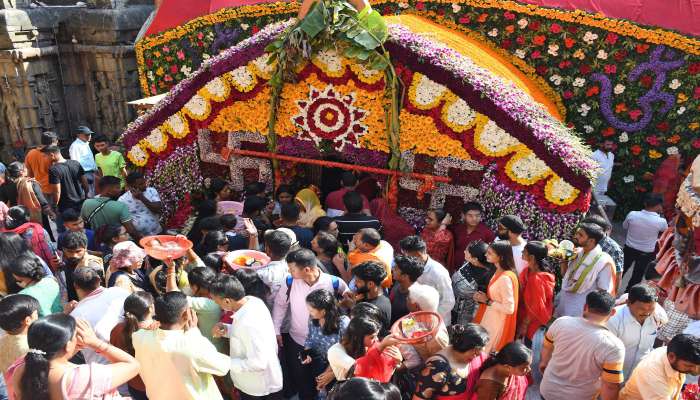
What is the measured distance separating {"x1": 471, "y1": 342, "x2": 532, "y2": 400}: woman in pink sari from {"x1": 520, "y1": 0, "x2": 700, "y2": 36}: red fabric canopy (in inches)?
295

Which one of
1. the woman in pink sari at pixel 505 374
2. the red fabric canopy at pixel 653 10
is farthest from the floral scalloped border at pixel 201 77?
the woman in pink sari at pixel 505 374

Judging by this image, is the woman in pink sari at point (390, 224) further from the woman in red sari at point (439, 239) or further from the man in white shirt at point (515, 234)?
the man in white shirt at point (515, 234)

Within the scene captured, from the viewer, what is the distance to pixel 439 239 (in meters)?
6.68

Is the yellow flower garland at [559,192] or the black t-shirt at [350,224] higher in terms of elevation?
the yellow flower garland at [559,192]

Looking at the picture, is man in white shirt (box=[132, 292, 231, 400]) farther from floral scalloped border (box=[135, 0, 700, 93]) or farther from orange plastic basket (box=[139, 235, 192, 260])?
floral scalloped border (box=[135, 0, 700, 93])

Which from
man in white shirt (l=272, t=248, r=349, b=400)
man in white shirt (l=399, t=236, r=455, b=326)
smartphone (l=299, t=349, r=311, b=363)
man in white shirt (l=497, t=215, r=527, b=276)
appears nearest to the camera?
smartphone (l=299, t=349, r=311, b=363)

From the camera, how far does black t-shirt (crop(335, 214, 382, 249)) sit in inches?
255

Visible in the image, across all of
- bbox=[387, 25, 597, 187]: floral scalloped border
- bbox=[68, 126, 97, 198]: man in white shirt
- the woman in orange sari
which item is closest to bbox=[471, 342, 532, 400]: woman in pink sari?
the woman in orange sari

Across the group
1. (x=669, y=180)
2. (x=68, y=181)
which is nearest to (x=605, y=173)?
(x=669, y=180)

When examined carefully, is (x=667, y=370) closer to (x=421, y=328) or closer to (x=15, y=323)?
(x=421, y=328)

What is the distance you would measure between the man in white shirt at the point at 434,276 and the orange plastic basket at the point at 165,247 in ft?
6.84

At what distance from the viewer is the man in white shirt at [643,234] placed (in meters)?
7.22

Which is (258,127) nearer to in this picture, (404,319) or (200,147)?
(200,147)

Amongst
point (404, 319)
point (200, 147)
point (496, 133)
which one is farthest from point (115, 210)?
point (496, 133)
